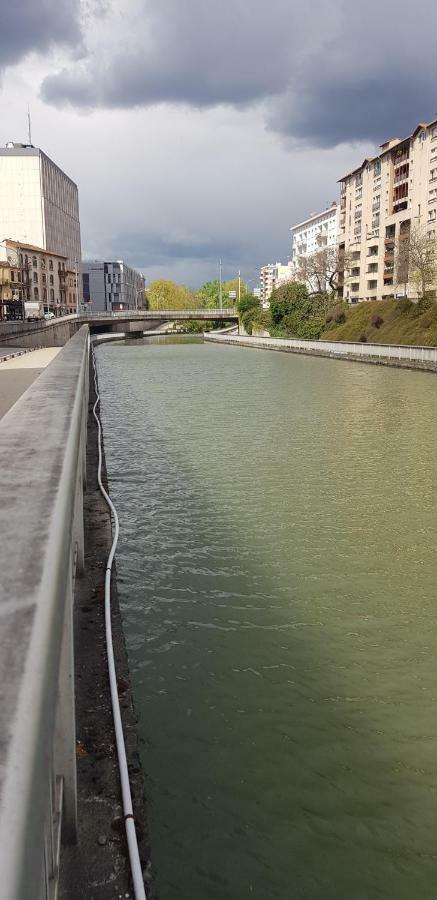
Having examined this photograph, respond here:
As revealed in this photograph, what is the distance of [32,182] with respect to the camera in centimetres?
10838

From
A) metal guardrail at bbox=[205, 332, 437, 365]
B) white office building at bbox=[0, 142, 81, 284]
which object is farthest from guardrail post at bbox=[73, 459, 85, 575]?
Result: white office building at bbox=[0, 142, 81, 284]

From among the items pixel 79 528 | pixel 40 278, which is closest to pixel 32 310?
pixel 40 278

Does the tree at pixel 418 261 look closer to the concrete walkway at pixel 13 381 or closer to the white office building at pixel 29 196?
the concrete walkway at pixel 13 381

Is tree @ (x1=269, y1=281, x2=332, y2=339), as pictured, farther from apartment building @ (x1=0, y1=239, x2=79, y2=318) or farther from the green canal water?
the green canal water

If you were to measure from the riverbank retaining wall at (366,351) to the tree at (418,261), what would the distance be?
32.8ft

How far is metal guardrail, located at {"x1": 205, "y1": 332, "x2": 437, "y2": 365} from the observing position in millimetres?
41875

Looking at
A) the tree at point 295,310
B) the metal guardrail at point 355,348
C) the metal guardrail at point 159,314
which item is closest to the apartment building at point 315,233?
the metal guardrail at point 159,314

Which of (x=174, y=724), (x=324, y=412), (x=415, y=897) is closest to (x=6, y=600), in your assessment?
(x=415, y=897)

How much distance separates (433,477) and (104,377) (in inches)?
1266

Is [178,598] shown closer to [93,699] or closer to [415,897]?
[93,699]

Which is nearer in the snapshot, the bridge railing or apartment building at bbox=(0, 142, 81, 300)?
the bridge railing

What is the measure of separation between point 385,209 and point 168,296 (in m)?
88.0

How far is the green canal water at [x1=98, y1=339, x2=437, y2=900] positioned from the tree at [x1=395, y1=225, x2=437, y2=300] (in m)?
50.8

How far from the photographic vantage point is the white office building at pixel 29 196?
108312 mm
